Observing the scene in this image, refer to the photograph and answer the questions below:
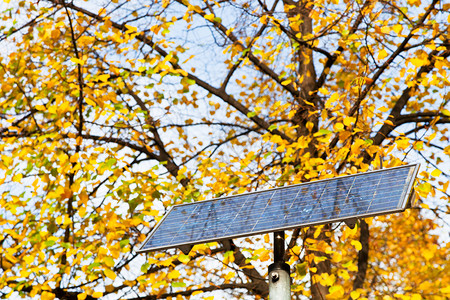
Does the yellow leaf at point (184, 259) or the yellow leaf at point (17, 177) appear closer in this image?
the yellow leaf at point (184, 259)

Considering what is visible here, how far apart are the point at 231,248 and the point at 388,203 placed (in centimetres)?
337

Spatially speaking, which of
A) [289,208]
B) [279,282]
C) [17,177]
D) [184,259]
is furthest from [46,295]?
[279,282]

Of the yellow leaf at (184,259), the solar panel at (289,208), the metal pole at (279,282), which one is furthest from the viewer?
the yellow leaf at (184,259)

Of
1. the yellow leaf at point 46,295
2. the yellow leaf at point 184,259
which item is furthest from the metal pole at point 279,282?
the yellow leaf at point 46,295

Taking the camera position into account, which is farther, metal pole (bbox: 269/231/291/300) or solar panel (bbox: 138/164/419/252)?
solar panel (bbox: 138/164/419/252)

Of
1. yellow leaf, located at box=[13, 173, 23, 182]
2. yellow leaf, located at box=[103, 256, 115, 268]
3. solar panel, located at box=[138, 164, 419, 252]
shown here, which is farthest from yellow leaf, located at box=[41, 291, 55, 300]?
solar panel, located at box=[138, 164, 419, 252]

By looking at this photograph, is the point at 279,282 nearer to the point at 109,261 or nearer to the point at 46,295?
the point at 109,261

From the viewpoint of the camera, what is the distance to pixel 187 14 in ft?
21.4

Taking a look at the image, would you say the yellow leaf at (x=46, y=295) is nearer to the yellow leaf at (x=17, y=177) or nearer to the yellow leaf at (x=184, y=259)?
the yellow leaf at (x=17, y=177)

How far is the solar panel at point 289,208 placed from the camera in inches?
108

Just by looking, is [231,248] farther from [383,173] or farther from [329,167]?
[383,173]

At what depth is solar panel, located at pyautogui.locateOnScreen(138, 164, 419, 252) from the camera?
2.75 metres

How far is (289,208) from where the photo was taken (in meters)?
3.08

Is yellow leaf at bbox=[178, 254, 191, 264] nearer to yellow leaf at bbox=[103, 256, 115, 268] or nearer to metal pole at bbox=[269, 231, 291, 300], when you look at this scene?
yellow leaf at bbox=[103, 256, 115, 268]
